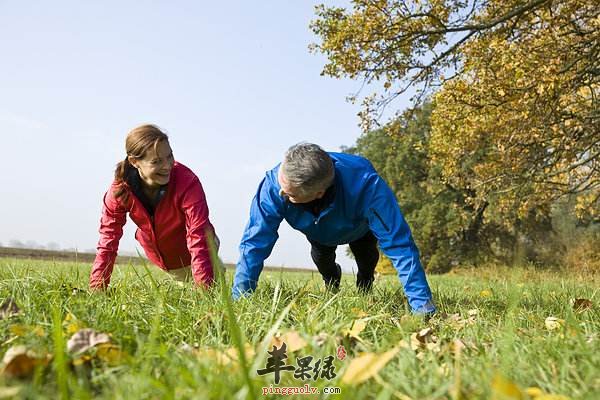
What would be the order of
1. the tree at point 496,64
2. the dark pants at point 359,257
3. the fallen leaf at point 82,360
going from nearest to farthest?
the fallen leaf at point 82,360
the dark pants at point 359,257
the tree at point 496,64

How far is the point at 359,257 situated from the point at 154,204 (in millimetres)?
2034

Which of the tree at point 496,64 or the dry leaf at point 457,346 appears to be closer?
the dry leaf at point 457,346

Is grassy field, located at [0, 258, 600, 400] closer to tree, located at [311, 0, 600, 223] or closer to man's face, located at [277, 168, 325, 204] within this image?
man's face, located at [277, 168, 325, 204]

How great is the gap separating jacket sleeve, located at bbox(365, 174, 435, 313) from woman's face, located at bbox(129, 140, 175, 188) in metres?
1.56

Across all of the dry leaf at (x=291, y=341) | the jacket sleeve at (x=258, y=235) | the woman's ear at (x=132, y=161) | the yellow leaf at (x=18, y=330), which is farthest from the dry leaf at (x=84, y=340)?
the woman's ear at (x=132, y=161)

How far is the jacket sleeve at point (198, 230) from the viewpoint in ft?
12.4

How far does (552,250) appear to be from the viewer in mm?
26125

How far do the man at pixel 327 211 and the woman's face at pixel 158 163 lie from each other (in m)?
0.73

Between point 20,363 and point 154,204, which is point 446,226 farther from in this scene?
point 20,363

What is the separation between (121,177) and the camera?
13.4ft

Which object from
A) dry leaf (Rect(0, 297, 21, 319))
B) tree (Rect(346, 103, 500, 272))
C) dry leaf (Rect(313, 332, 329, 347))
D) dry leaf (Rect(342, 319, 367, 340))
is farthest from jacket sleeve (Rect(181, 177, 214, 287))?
tree (Rect(346, 103, 500, 272))

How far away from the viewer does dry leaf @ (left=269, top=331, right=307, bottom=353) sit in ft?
5.19

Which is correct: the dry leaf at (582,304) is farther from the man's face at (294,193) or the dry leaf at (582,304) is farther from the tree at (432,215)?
the tree at (432,215)

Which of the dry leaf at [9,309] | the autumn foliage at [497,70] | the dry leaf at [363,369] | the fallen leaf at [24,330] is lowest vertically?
the dry leaf at [363,369]
